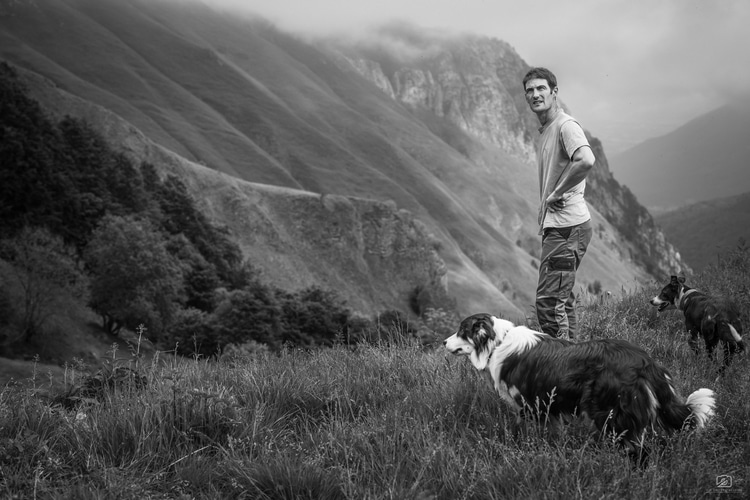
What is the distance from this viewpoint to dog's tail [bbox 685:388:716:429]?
389cm

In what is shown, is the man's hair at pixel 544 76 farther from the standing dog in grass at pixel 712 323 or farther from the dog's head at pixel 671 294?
the dog's head at pixel 671 294

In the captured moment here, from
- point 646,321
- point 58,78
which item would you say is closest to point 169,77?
point 58,78

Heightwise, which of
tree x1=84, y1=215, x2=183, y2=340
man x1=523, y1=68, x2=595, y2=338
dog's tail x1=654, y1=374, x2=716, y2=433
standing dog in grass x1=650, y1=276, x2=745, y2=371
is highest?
man x1=523, y1=68, x2=595, y2=338

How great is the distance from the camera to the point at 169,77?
173375 mm

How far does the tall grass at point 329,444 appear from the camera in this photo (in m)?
3.15

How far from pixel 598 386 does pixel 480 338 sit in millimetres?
1165

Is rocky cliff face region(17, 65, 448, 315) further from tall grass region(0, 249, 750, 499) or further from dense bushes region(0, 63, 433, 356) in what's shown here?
tall grass region(0, 249, 750, 499)

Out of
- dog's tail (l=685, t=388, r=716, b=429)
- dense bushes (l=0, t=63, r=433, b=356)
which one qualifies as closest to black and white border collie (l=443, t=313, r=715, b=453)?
dog's tail (l=685, t=388, r=716, b=429)

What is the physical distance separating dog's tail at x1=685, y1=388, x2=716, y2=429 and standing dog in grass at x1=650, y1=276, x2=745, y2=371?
2130mm

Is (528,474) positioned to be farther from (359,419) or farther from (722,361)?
(722,361)

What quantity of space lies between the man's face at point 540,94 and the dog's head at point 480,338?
248cm

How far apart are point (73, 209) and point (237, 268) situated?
24.3 metres

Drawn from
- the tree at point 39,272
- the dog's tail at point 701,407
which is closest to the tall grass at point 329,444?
the dog's tail at point 701,407

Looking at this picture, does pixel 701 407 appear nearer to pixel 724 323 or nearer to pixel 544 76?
pixel 724 323
